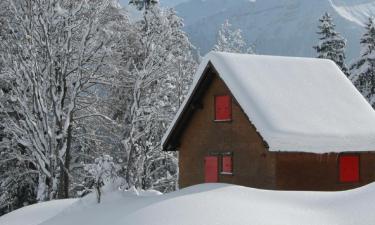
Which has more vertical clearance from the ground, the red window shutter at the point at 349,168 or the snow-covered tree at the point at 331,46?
the snow-covered tree at the point at 331,46

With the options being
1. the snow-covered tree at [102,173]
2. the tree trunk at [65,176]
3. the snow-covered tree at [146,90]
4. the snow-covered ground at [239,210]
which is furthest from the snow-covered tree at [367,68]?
the snow-covered ground at [239,210]

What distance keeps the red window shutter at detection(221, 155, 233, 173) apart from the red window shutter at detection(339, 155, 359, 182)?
4.10 m

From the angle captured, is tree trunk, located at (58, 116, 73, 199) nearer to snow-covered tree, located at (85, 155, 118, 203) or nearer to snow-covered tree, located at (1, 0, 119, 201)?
snow-covered tree, located at (1, 0, 119, 201)

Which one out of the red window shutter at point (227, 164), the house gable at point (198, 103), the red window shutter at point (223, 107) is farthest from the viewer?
the house gable at point (198, 103)

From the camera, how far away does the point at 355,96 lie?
→ 24672mm

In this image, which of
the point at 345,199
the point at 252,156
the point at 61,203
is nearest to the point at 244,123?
the point at 252,156

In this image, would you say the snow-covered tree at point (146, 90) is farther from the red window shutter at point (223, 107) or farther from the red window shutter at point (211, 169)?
the red window shutter at point (223, 107)

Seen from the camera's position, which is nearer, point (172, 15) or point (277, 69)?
point (277, 69)

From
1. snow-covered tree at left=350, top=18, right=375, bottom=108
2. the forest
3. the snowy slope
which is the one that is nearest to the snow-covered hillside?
snow-covered tree at left=350, top=18, right=375, bottom=108

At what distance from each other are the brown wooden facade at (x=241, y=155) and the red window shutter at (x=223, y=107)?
0.19 metres

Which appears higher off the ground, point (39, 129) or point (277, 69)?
point (277, 69)

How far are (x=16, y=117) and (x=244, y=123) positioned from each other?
11.8m

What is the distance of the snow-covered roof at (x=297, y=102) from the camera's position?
2045 centimetres

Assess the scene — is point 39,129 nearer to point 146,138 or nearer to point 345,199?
point 146,138
